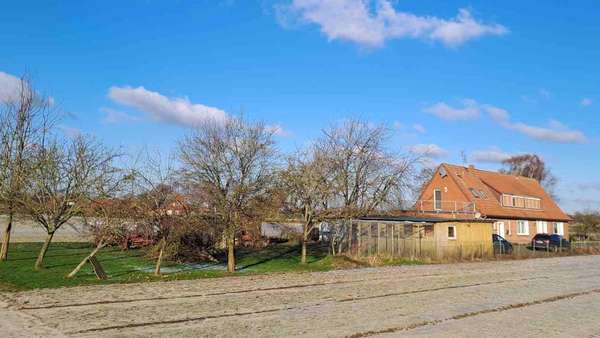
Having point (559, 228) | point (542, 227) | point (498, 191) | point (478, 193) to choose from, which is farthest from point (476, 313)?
point (559, 228)

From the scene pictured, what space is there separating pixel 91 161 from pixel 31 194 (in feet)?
8.94

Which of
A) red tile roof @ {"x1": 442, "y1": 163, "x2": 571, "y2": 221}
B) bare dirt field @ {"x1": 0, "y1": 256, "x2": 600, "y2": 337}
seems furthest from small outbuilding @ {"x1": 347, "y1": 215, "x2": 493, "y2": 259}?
red tile roof @ {"x1": 442, "y1": 163, "x2": 571, "y2": 221}

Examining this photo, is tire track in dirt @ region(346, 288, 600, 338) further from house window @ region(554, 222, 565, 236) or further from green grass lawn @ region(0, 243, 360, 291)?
house window @ region(554, 222, 565, 236)

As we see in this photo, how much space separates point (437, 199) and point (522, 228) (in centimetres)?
875

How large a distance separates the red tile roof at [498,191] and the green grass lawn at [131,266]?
17577mm

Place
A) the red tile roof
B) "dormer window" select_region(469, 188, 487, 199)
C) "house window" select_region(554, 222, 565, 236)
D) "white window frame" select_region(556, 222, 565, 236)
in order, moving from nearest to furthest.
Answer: the red tile roof, "dormer window" select_region(469, 188, 487, 199), "house window" select_region(554, 222, 565, 236), "white window frame" select_region(556, 222, 565, 236)

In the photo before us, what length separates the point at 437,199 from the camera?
5178 cm

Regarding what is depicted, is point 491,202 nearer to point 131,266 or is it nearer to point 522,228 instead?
point 522,228

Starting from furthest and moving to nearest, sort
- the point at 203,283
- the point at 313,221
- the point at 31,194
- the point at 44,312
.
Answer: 1. the point at 313,221
2. the point at 31,194
3. the point at 203,283
4. the point at 44,312

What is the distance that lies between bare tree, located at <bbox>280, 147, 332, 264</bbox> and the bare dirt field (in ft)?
24.8

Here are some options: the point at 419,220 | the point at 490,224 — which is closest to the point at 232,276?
the point at 419,220

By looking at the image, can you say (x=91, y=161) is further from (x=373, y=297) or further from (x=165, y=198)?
(x=373, y=297)

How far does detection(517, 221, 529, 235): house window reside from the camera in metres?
51.7

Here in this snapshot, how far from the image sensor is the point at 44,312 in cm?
1241
